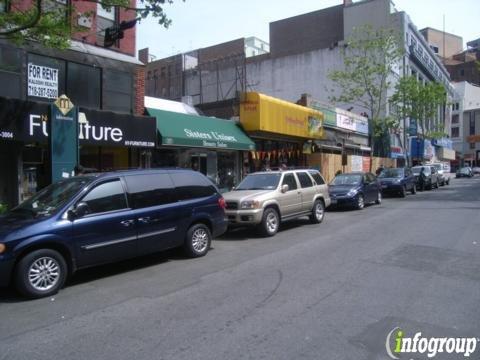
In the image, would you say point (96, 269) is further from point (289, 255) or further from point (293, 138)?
point (293, 138)

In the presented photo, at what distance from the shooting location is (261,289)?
671 centimetres

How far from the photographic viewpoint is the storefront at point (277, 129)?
20812 millimetres

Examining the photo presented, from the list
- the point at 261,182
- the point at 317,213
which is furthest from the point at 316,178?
the point at 261,182

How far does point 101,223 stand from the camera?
746 centimetres

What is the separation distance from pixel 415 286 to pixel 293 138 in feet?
Answer: 61.3

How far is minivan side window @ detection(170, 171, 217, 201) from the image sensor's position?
358 inches

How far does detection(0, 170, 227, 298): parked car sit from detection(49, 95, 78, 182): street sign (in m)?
3.41

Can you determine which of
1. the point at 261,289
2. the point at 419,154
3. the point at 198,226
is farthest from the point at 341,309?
the point at 419,154

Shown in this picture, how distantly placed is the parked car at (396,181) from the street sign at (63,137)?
17271mm

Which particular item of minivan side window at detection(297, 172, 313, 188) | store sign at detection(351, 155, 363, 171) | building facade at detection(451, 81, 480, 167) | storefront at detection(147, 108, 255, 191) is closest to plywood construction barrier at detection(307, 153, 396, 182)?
store sign at detection(351, 155, 363, 171)

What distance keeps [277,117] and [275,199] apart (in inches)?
418

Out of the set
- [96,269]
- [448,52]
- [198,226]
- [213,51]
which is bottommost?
[96,269]
